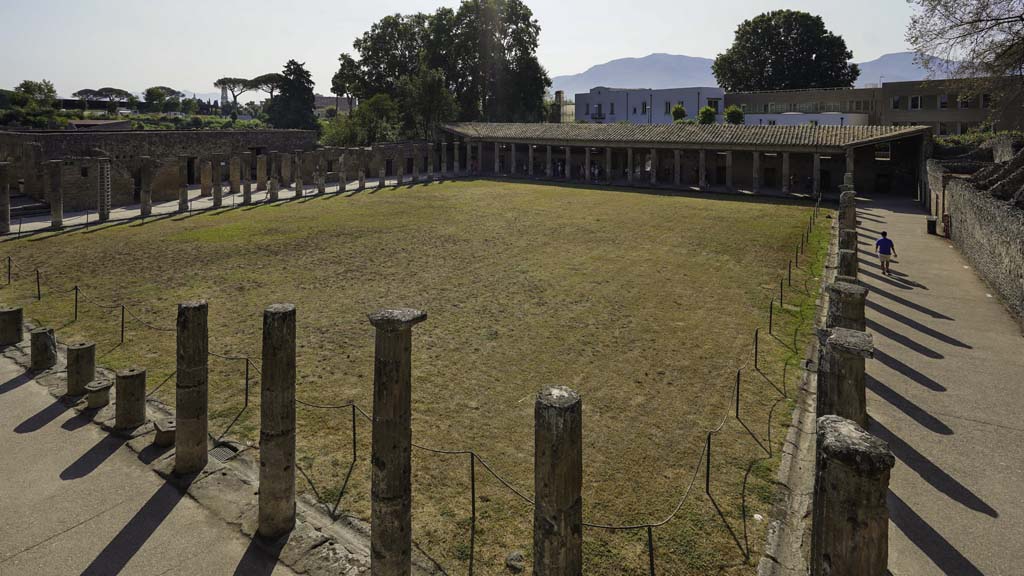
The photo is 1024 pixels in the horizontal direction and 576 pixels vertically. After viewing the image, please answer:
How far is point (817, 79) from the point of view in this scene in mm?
64688

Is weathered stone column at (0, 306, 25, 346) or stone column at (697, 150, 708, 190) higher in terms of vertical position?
stone column at (697, 150, 708, 190)

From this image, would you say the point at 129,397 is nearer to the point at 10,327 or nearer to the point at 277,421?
the point at 277,421

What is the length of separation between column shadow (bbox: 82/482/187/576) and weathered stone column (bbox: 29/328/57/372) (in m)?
5.59

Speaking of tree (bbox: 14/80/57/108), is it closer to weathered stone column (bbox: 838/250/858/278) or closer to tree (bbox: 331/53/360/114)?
tree (bbox: 331/53/360/114)

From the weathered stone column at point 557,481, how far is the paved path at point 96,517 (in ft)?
10.3

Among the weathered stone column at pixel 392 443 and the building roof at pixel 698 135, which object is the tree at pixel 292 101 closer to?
the building roof at pixel 698 135

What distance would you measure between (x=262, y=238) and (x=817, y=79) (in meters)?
59.3

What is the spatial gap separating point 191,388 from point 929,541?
8.70 m

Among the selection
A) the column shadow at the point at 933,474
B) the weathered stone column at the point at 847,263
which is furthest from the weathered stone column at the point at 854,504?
the weathered stone column at the point at 847,263

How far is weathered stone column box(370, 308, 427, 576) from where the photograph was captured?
6.07 metres

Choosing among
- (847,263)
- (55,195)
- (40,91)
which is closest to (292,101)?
(40,91)

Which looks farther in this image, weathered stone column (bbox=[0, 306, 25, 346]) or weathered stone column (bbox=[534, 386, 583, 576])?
weathered stone column (bbox=[0, 306, 25, 346])

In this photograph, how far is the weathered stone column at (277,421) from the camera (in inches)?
281

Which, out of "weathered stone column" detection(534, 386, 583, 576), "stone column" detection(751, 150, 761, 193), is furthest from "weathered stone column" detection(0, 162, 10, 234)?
"stone column" detection(751, 150, 761, 193)
